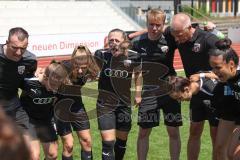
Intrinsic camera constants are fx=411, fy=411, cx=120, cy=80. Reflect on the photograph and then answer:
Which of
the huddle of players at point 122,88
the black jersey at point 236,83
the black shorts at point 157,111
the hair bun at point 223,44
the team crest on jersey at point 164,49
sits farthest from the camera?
the black shorts at point 157,111

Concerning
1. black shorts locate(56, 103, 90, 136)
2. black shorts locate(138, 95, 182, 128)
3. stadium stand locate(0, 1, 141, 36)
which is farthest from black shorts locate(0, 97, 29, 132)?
stadium stand locate(0, 1, 141, 36)

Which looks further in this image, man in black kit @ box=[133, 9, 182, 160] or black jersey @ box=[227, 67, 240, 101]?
man in black kit @ box=[133, 9, 182, 160]

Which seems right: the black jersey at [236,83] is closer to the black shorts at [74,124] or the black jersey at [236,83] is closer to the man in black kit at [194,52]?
the man in black kit at [194,52]

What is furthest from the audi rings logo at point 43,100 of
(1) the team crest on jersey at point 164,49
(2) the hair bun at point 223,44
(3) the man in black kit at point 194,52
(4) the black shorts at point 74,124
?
(2) the hair bun at point 223,44

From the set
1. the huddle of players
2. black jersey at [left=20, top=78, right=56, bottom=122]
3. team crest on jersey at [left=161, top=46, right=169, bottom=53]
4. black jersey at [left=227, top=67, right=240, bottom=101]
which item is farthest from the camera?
team crest on jersey at [left=161, top=46, right=169, bottom=53]

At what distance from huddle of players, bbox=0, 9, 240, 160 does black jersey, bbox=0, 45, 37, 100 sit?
1 centimetres

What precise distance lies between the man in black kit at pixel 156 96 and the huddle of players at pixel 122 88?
0.04 ft

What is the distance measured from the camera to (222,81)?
14.2ft

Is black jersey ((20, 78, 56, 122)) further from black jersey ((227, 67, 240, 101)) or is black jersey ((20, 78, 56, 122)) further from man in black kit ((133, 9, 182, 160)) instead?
black jersey ((227, 67, 240, 101))

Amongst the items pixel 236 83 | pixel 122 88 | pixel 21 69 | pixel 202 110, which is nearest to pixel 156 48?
pixel 122 88

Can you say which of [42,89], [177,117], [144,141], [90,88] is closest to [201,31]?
[177,117]

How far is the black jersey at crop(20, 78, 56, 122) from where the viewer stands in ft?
15.8

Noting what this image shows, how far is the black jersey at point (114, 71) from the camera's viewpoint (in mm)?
5172

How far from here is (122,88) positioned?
5387 millimetres
